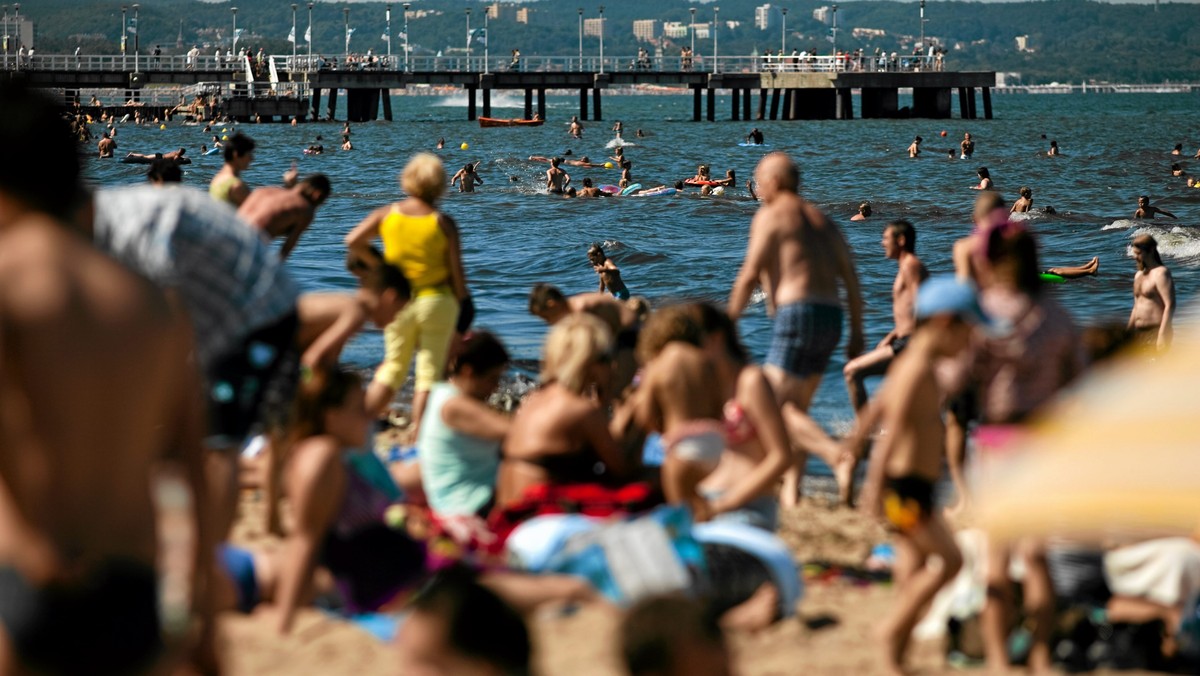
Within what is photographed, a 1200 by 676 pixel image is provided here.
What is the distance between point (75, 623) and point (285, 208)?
14.9 feet

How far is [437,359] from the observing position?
6816 millimetres

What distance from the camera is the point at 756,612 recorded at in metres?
4.46

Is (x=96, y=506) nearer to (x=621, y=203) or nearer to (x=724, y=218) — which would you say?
(x=724, y=218)

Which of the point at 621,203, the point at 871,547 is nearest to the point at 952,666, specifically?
the point at 871,547

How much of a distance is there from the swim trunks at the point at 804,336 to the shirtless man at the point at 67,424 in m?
Result: 3.75

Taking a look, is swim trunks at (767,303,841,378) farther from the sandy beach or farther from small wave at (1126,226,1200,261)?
small wave at (1126,226,1200,261)

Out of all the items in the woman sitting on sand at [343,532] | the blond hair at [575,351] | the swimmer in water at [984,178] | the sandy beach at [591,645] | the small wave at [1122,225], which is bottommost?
the sandy beach at [591,645]

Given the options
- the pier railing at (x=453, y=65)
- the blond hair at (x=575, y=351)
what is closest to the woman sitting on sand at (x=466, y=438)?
the blond hair at (x=575, y=351)

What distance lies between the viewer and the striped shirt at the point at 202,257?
11.7 ft

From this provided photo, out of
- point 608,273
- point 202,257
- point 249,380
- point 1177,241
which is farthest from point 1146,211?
point 202,257

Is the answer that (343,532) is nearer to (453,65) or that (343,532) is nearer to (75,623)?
(75,623)

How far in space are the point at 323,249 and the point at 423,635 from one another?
15216 millimetres

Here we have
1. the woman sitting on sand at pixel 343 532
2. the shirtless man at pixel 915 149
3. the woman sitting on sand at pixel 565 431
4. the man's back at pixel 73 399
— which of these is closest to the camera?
the man's back at pixel 73 399

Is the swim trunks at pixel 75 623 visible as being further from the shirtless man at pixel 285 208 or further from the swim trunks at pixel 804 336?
the shirtless man at pixel 285 208
